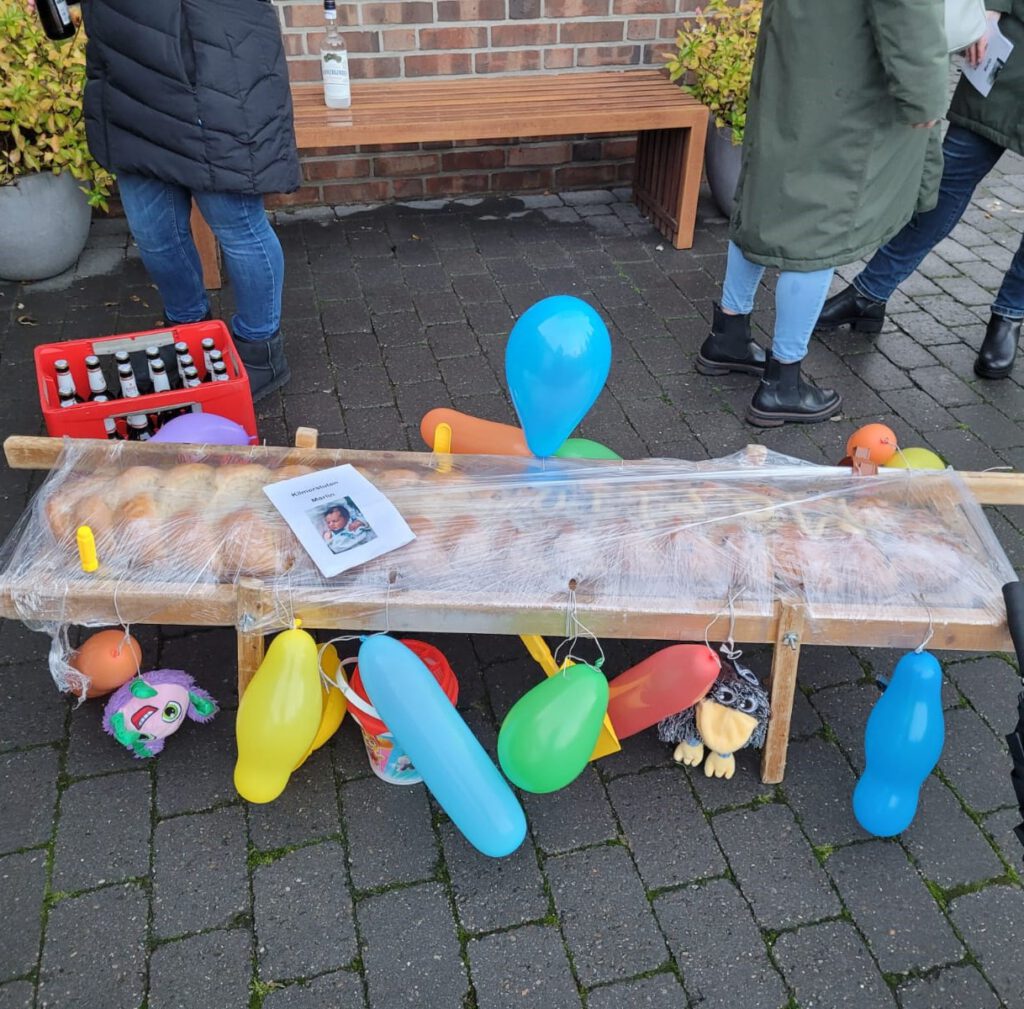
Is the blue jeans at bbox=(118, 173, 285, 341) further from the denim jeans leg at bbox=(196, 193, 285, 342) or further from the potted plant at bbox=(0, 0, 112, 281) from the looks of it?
the potted plant at bbox=(0, 0, 112, 281)

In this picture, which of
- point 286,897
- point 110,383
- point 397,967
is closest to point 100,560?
point 286,897

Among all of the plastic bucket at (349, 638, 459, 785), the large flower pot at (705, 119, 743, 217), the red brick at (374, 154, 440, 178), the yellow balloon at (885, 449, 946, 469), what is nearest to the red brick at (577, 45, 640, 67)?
the large flower pot at (705, 119, 743, 217)

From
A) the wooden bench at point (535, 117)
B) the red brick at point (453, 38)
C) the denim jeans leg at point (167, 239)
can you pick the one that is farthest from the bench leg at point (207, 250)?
the red brick at point (453, 38)

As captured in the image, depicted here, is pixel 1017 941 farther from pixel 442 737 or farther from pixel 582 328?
pixel 582 328

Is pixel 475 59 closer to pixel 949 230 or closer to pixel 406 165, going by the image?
pixel 406 165

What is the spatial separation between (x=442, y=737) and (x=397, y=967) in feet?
1.55

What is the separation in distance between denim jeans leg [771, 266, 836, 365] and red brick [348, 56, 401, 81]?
2384 millimetres

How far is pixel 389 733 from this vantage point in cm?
224

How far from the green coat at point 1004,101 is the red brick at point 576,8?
195cm

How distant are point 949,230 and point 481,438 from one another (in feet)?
7.28

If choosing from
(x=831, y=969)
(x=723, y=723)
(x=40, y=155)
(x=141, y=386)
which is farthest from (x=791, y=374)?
(x=40, y=155)

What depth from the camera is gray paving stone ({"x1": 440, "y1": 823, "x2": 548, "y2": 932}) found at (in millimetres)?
2068

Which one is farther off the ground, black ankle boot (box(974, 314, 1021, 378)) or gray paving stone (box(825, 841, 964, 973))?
black ankle boot (box(974, 314, 1021, 378))

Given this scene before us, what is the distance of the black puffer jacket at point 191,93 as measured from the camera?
2.86m
